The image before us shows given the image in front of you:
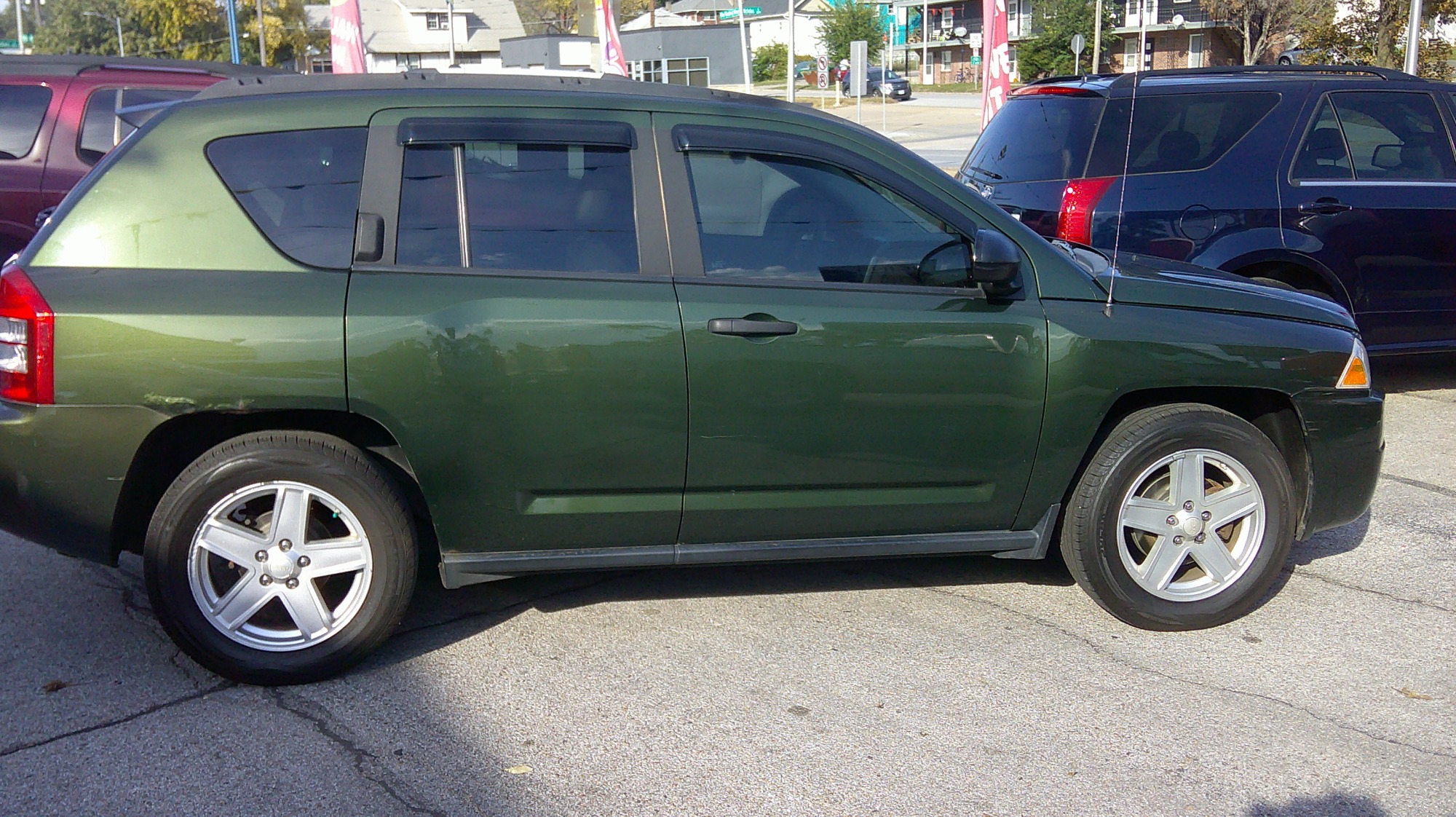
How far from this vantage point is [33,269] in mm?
3723

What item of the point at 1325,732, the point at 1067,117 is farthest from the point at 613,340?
the point at 1067,117

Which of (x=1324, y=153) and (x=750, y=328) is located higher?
(x=1324, y=153)

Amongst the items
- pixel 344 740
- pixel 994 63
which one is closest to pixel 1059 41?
pixel 994 63

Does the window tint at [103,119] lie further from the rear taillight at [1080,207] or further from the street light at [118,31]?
the street light at [118,31]

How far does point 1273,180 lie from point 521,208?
4.76m

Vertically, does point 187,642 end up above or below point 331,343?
below

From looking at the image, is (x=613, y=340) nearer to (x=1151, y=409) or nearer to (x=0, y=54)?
(x=1151, y=409)

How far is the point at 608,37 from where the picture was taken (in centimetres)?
1464

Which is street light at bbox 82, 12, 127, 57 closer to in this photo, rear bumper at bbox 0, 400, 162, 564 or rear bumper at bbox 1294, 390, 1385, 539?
rear bumper at bbox 0, 400, 162, 564

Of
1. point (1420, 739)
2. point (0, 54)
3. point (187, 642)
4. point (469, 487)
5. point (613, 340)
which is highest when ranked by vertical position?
point (0, 54)

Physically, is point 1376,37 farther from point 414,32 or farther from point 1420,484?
point 414,32

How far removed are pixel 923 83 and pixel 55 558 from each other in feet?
268

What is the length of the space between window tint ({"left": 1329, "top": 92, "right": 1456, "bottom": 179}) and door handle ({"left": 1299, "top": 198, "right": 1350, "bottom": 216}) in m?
0.31

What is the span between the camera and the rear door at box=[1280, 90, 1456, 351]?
705 cm
